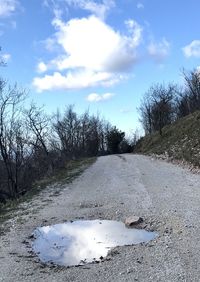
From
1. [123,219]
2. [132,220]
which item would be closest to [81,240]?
[132,220]

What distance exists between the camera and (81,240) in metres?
8.43

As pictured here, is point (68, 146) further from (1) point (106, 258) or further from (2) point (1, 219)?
(1) point (106, 258)

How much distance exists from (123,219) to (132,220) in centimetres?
65

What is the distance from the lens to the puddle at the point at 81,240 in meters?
7.31

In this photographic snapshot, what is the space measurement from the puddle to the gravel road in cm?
26

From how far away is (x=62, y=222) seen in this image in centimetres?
1027

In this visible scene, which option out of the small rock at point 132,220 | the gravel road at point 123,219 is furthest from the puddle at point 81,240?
the gravel road at point 123,219

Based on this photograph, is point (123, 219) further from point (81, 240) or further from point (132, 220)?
point (81, 240)

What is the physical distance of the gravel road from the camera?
626cm

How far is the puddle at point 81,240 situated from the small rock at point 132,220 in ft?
0.43

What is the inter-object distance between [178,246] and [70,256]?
184 cm

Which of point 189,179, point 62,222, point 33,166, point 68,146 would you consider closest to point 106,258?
point 62,222

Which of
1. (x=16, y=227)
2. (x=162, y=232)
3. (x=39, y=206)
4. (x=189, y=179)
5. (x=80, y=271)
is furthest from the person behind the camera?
(x=189, y=179)

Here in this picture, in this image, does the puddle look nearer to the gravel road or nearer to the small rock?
the small rock
